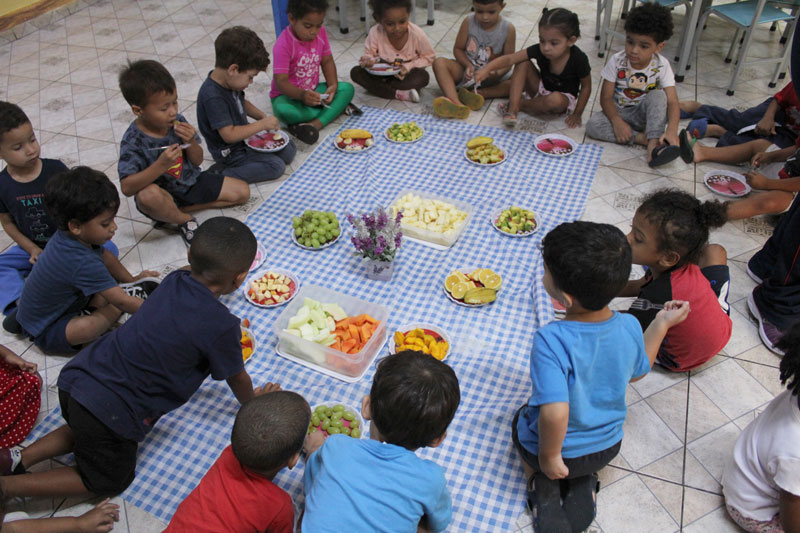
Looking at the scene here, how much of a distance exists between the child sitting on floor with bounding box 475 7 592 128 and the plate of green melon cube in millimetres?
1661

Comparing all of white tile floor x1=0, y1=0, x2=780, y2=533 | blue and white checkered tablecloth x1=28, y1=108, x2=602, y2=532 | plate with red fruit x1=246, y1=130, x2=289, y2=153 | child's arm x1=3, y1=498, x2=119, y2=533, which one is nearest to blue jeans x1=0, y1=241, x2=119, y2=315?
white tile floor x1=0, y1=0, x2=780, y2=533

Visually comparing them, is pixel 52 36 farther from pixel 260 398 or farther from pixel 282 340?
pixel 260 398

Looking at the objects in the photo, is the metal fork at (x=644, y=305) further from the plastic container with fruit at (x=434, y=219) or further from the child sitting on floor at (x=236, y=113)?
the child sitting on floor at (x=236, y=113)

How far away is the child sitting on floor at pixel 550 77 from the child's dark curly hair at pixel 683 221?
6.37 feet

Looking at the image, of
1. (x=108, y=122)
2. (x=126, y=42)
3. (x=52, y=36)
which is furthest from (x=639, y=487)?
(x=52, y=36)

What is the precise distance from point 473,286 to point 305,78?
2.09 metres

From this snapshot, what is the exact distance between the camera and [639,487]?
201 centimetres

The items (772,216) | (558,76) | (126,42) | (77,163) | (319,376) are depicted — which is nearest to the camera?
(319,376)

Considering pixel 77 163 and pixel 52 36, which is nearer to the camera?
pixel 77 163

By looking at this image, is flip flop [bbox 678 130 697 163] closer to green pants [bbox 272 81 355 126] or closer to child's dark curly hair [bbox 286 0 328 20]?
green pants [bbox 272 81 355 126]

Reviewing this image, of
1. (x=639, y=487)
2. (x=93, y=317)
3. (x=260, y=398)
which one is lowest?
(x=639, y=487)

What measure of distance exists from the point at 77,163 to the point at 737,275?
4.00 m

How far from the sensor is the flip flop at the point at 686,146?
3.44 m

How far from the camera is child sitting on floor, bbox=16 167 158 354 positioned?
6.82 ft
